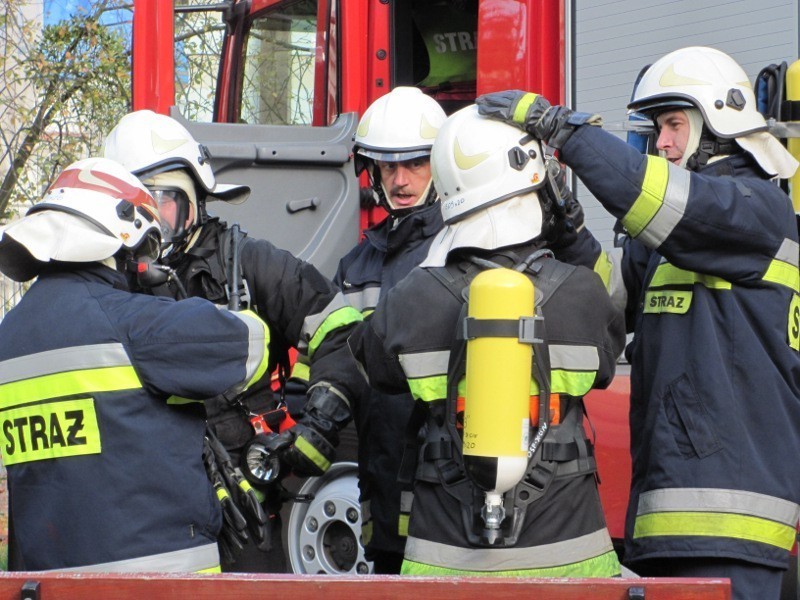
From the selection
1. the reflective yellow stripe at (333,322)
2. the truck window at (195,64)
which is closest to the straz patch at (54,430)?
the reflective yellow stripe at (333,322)

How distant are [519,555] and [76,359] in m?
1.11

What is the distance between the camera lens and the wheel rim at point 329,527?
4.53 metres

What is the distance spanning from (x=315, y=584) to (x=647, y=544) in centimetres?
109

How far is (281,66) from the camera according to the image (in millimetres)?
5516

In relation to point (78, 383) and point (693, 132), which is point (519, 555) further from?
point (693, 132)

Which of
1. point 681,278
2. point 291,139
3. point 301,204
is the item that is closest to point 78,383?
point 681,278

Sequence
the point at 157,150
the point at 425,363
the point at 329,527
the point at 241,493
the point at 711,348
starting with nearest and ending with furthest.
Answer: the point at 425,363, the point at 711,348, the point at 241,493, the point at 157,150, the point at 329,527

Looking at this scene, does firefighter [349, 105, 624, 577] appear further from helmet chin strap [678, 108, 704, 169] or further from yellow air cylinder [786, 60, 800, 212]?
yellow air cylinder [786, 60, 800, 212]

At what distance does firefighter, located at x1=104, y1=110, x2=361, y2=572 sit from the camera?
12.0 feet

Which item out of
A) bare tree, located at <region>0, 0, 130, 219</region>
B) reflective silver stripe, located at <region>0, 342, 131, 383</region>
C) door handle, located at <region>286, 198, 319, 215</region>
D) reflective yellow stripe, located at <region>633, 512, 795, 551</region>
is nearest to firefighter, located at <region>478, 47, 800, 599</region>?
reflective yellow stripe, located at <region>633, 512, 795, 551</region>

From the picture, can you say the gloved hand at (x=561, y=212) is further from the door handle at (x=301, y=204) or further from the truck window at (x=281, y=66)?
the truck window at (x=281, y=66)

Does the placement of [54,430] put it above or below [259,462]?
above

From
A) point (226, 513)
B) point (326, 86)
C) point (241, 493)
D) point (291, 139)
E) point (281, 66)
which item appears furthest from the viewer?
point (281, 66)

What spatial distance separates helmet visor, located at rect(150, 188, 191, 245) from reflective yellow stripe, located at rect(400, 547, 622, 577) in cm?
147
